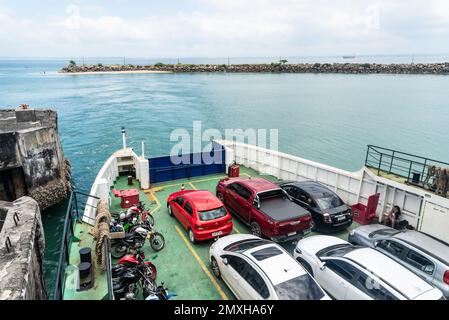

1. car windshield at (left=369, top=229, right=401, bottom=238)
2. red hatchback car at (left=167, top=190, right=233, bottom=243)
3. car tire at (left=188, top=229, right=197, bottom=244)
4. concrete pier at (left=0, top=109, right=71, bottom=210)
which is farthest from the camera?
concrete pier at (left=0, top=109, right=71, bottom=210)

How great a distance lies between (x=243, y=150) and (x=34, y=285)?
39.4ft

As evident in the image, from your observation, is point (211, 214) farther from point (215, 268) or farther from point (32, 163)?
point (32, 163)

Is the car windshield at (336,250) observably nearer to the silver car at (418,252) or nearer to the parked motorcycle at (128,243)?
the silver car at (418,252)

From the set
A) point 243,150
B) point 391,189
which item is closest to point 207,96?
point 243,150

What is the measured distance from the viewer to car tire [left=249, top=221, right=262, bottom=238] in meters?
10.3

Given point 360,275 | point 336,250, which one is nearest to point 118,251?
point 336,250

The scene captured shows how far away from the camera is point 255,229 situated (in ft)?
34.3

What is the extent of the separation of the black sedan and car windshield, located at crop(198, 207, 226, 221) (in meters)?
3.28

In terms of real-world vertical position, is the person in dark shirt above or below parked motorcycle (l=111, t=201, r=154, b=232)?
below

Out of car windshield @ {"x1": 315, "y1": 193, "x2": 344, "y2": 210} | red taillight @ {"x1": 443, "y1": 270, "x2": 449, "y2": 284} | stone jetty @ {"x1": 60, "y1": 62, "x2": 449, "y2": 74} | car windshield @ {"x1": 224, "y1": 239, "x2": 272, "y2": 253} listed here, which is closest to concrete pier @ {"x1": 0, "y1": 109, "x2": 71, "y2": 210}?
car windshield @ {"x1": 224, "y1": 239, "x2": 272, "y2": 253}

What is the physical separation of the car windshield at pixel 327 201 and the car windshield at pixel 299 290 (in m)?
4.68

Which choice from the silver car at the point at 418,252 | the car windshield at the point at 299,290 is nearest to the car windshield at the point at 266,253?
the car windshield at the point at 299,290

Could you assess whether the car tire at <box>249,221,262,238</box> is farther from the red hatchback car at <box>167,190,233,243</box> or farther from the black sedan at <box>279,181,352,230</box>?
the black sedan at <box>279,181,352,230</box>

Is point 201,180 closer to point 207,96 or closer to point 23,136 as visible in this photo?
point 23,136
